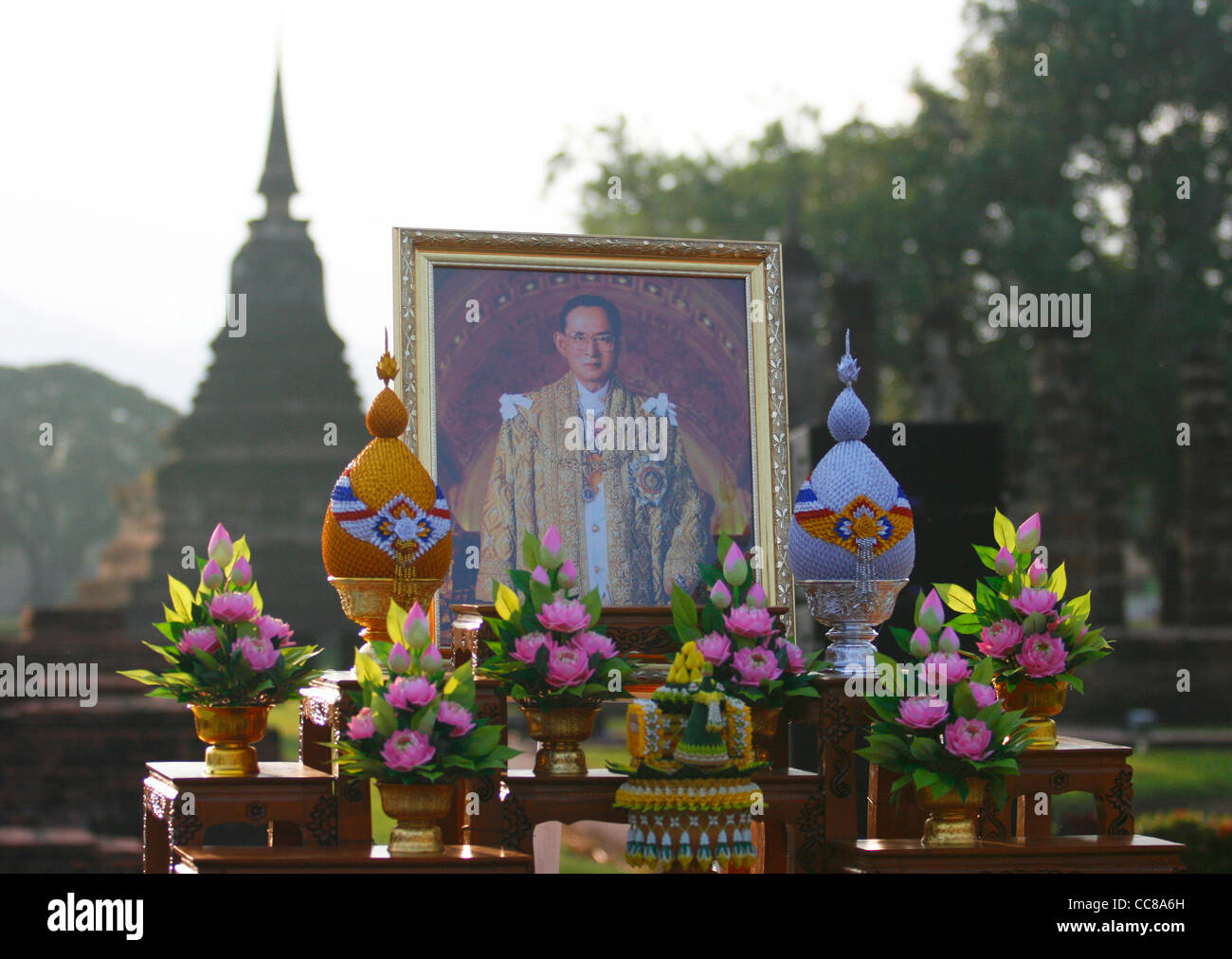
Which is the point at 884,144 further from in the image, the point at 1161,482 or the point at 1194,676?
the point at 1194,676

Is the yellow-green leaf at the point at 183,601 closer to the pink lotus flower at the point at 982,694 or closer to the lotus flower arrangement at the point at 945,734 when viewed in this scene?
the lotus flower arrangement at the point at 945,734

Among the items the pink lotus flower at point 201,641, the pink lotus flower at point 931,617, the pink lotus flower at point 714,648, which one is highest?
the pink lotus flower at point 931,617

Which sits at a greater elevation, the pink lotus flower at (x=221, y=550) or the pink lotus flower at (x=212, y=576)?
the pink lotus flower at (x=221, y=550)

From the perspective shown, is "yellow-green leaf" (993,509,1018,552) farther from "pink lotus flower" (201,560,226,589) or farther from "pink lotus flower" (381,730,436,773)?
"pink lotus flower" (201,560,226,589)

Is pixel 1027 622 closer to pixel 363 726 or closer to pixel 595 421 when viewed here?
pixel 595 421

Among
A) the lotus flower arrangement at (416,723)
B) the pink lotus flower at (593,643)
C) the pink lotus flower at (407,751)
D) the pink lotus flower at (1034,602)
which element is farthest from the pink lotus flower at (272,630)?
the pink lotus flower at (1034,602)

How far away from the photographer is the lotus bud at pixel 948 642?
572cm

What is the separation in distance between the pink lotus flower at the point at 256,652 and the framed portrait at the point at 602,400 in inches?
35.8

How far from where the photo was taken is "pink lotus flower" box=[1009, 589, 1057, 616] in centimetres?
596

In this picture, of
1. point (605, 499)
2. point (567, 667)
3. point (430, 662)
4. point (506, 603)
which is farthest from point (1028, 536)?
point (430, 662)

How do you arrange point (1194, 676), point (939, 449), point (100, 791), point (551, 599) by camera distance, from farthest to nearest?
point (1194, 676), point (100, 791), point (939, 449), point (551, 599)
